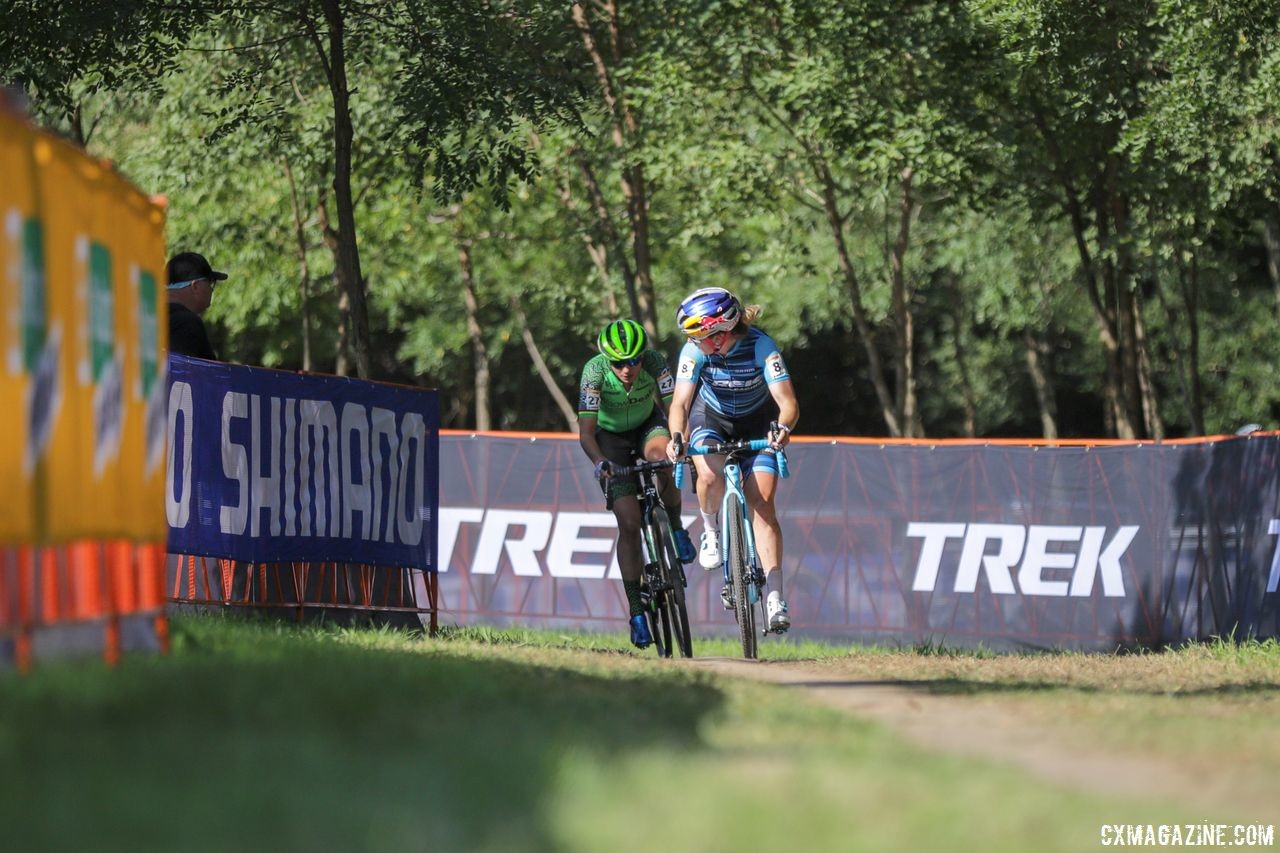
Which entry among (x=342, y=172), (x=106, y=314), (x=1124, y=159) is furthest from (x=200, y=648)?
(x=1124, y=159)

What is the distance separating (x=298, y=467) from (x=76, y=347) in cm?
591

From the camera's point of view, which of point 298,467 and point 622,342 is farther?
point 298,467

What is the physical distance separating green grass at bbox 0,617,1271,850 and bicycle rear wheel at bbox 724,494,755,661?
151 inches

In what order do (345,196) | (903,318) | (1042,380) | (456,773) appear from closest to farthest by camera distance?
(456,773) → (345,196) → (903,318) → (1042,380)

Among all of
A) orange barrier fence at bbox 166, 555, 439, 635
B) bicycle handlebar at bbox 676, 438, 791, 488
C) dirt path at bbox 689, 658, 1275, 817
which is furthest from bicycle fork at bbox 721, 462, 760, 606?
orange barrier fence at bbox 166, 555, 439, 635

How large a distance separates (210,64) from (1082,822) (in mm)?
22519

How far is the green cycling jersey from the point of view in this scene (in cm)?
1130

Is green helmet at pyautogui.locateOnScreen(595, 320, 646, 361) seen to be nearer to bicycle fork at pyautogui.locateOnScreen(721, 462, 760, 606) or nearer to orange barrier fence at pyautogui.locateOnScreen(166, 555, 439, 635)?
bicycle fork at pyautogui.locateOnScreen(721, 462, 760, 606)

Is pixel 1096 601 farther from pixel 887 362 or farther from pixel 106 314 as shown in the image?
pixel 887 362

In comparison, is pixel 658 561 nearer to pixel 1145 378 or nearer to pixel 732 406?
pixel 732 406

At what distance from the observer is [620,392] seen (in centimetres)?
1140

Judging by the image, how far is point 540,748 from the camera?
5.46m

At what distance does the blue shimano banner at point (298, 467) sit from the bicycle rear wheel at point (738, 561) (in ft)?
9.38

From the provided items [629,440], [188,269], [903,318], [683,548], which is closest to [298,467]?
[188,269]
